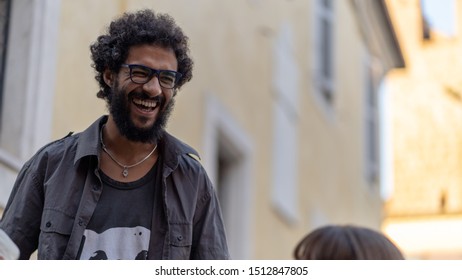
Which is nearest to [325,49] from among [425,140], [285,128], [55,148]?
[285,128]

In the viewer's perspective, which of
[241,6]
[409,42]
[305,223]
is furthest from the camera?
[409,42]

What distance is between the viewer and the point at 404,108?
Answer: 112 feet

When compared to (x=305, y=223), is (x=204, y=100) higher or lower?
higher

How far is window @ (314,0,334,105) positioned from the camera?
50.9 feet

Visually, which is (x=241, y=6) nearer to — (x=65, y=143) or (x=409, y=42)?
(x=65, y=143)

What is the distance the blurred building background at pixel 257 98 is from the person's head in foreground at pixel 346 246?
8.45ft

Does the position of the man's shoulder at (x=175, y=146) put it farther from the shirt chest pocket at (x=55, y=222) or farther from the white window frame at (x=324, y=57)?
the white window frame at (x=324, y=57)

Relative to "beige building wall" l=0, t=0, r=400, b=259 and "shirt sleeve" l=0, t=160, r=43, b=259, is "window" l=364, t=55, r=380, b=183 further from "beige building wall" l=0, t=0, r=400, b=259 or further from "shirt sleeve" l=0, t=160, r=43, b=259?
"shirt sleeve" l=0, t=160, r=43, b=259

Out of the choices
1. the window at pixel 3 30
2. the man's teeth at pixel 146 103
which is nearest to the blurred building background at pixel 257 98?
the window at pixel 3 30

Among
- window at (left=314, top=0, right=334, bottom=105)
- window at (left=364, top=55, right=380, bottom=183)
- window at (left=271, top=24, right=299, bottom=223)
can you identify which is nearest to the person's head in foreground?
window at (left=271, top=24, right=299, bottom=223)

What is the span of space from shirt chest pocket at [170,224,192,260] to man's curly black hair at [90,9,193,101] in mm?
401

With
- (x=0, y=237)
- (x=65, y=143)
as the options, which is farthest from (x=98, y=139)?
(x=0, y=237)

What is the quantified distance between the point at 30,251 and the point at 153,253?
1.12 ft
